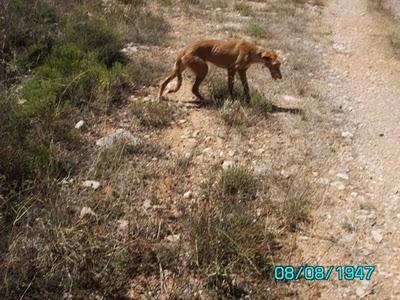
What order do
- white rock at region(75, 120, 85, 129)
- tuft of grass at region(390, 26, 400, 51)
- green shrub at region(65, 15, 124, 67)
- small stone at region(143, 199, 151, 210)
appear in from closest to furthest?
small stone at region(143, 199, 151, 210) < white rock at region(75, 120, 85, 129) < green shrub at region(65, 15, 124, 67) < tuft of grass at region(390, 26, 400, 51)

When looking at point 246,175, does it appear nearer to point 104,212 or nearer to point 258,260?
point 258,260

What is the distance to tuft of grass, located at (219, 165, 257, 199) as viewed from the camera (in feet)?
13.8

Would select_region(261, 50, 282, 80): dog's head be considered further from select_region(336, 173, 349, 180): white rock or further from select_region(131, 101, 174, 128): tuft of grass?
select_region(336, 173, 349, 180): white rock

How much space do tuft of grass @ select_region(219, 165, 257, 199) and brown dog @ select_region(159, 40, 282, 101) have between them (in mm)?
2014

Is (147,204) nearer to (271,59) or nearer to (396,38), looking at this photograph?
(271,59)

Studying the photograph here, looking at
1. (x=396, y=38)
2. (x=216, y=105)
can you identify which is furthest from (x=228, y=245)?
(x=396, y=38)

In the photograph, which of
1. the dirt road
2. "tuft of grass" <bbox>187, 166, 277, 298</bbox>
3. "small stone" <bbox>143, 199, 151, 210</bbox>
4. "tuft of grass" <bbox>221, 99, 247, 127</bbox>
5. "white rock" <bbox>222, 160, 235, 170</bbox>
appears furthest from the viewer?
"tuft of grass" <bbox>221, 99, 247, 127</bbox>

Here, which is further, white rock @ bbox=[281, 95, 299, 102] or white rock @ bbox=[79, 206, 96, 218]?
white rock @ bbox=[281, 95, 299, 102]

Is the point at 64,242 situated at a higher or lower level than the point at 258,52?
lower

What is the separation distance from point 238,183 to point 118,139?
4.95ft

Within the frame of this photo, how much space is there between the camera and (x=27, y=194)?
368cm

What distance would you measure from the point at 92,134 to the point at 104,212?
1644 mm

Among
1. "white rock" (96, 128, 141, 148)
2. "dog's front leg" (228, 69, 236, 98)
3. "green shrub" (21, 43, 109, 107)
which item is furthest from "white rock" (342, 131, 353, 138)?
"green shrub" (21, 43, 109, 107)

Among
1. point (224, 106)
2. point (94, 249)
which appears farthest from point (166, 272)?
point (224, 106)
